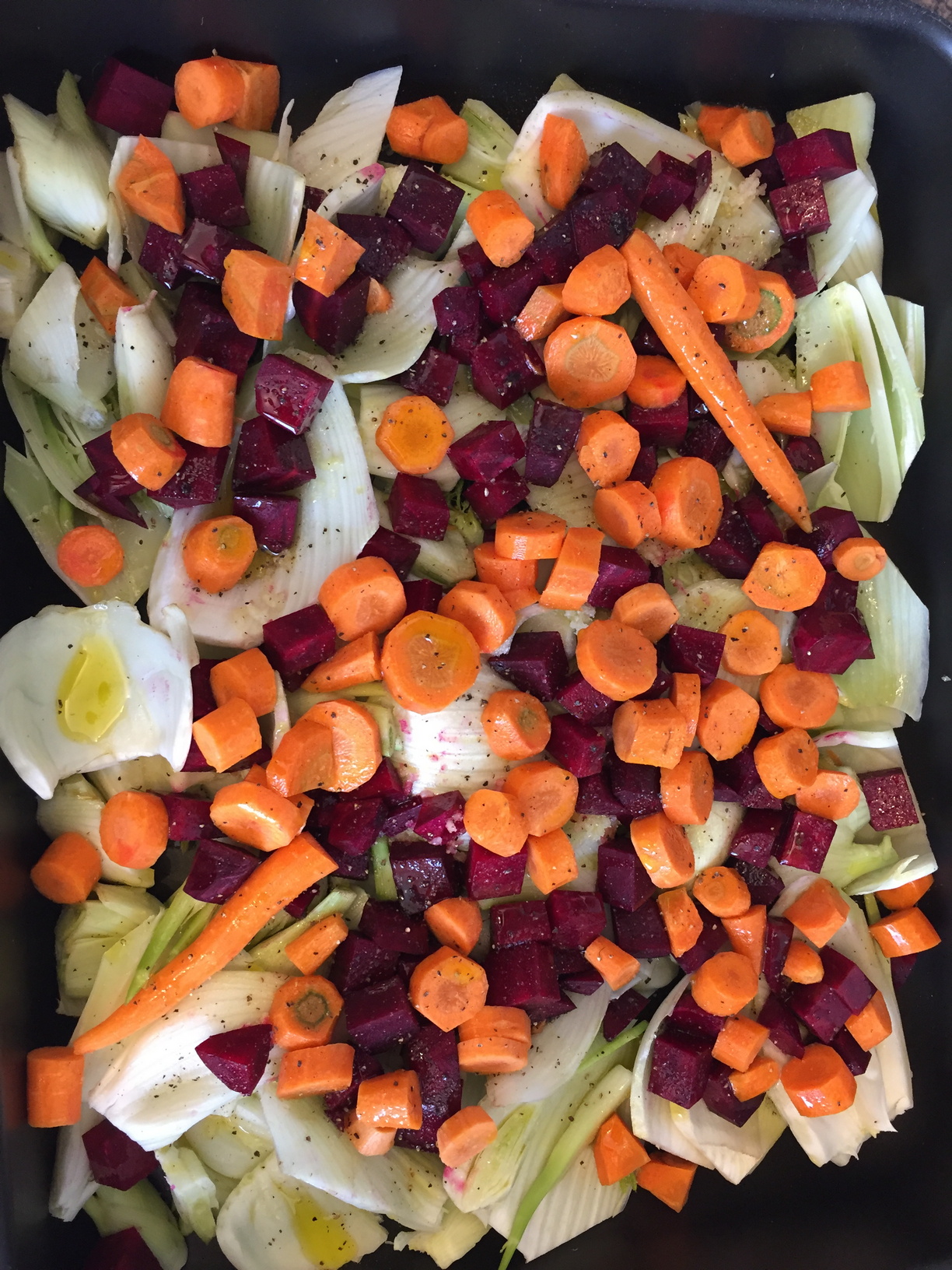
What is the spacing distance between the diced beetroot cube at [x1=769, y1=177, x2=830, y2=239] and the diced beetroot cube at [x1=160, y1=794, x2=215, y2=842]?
1930 millimetres

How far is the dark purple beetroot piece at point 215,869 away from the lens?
1919mm

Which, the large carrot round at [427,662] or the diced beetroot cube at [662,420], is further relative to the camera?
the diced beetroot cube at [662,420]

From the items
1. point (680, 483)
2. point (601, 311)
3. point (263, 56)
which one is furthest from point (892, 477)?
point (263, 56)

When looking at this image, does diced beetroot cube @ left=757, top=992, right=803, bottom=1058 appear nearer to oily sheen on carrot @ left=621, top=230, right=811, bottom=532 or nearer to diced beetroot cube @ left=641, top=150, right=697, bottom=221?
oily sheen on carrot @ left=621, top=230, right=811, bottom=532

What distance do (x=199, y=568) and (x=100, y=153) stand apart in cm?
96

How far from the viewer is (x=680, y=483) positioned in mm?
2088

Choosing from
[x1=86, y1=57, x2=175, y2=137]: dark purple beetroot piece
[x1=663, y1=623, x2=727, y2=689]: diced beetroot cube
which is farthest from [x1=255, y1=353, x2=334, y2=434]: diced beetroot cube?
[x1=663, y1=623, x2=727, y2=689]: diced beetroot cube

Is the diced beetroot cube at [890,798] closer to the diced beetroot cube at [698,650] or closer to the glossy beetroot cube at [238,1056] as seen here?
the diced beetroot cube at [698,650]

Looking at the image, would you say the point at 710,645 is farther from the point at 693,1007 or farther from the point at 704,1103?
the point at 704,1103

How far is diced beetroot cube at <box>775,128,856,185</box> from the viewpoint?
2.17 m


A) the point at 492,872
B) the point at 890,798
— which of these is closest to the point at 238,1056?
the point at 492,872

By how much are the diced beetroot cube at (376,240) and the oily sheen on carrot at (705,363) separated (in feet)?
1.68

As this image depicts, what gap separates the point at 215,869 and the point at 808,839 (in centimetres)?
136

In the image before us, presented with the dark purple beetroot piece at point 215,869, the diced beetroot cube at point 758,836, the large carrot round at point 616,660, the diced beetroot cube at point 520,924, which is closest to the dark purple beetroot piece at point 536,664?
the large carrot round at point 616,660
